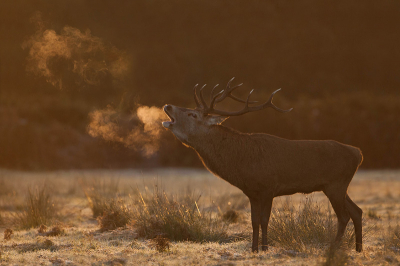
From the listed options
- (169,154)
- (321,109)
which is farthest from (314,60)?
(169,154)

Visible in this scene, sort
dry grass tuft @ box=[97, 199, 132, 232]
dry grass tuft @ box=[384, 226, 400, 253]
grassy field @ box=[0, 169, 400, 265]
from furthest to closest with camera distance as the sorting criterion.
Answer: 1. dry grass tuft @ box=[97, 199, 132, 232]
2. dry grass tuft @ box=[384, 226, 400, 253]
3. grassy field @ box=[0, 169, 400, 265]

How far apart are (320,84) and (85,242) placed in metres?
42.3

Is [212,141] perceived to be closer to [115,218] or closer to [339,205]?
[339,205]

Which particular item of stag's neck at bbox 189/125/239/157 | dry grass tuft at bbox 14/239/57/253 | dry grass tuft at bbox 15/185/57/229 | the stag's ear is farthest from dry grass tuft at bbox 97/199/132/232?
the stag's ear

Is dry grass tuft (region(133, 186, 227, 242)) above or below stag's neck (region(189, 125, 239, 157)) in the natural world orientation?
below

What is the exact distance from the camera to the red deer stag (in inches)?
281

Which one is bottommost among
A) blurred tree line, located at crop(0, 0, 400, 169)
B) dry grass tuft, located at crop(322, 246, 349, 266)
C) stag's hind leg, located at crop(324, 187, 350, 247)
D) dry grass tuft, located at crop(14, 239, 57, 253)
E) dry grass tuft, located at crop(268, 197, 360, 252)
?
dry grass tuft, located at crop(14, 239, 57, 253)

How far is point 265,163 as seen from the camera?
7152 mm

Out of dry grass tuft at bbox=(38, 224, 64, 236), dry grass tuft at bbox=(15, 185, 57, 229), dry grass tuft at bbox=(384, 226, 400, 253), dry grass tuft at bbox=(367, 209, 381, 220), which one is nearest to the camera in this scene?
dry grass tuft at bbox=(384, 226, 400, 253)

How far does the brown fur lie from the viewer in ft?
23.4

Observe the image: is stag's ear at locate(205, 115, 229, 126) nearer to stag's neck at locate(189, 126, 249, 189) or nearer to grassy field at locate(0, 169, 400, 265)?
stag's neck at locate(189, 126, 249, 189)

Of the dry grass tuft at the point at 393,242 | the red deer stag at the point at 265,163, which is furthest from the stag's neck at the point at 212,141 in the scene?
the dry grass tuft at the point at 393,242

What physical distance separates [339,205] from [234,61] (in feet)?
155

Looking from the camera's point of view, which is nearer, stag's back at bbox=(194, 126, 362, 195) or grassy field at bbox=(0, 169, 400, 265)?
grassy field at bbox=(0, 169, 400, 265)
